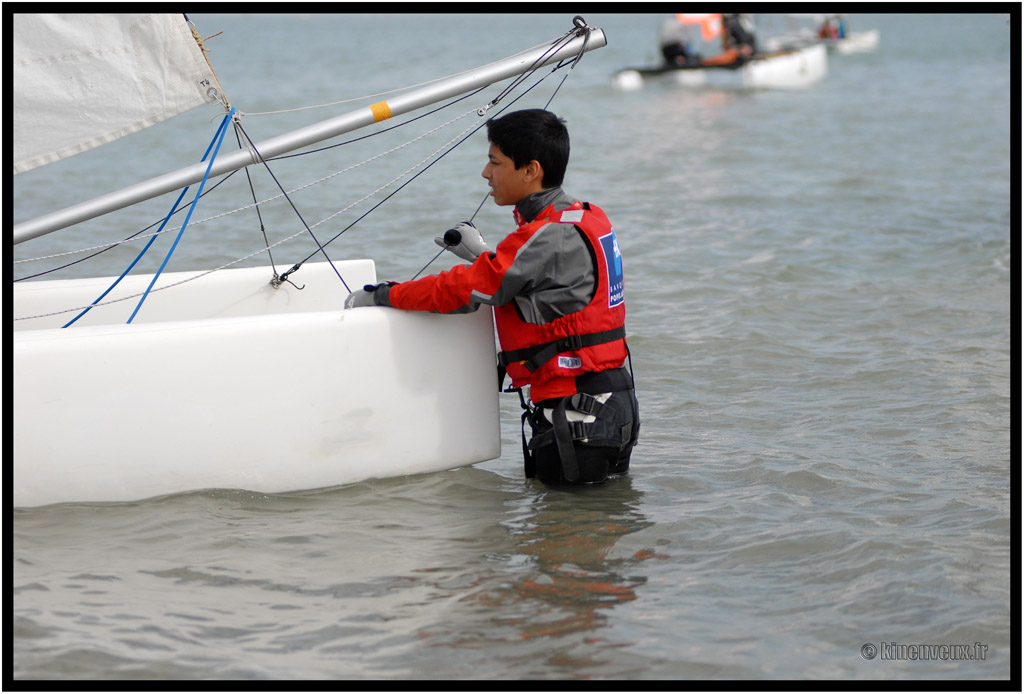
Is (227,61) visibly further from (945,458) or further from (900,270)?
(945,458)

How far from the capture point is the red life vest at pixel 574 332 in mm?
3133

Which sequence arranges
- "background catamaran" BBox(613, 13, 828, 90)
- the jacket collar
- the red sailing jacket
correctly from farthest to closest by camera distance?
"background catamaran" BBox(613, 13, 828, 90) < the jacket collar < the red sailing jacket

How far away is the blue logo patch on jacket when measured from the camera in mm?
3145

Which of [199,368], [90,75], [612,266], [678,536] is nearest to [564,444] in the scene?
[678,536]

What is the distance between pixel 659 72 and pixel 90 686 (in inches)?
878

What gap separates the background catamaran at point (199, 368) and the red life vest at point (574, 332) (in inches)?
9.4

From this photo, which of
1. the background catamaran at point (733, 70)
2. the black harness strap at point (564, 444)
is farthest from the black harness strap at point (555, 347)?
the background catamaran at point (733, 70)

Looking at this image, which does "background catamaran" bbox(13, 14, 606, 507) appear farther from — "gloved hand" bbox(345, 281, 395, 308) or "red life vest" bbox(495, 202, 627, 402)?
"red life vest" bbox(495, 202, 627, 402)

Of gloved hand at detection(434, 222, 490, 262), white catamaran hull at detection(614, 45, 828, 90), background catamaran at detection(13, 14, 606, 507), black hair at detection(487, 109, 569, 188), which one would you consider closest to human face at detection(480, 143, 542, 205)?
black hair at detection(487, 109, 569, 188)

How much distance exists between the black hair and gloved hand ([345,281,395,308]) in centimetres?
55

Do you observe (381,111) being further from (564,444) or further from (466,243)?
(564,444)

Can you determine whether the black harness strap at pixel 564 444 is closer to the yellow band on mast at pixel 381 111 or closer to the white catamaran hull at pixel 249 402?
the white catamaran hull at pixel 249 402

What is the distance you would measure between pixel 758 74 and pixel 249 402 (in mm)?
21124

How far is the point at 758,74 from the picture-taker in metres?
22.8
